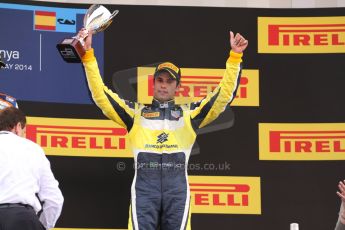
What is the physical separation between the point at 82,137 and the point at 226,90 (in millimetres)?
1077

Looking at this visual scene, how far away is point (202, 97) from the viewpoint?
6.18m

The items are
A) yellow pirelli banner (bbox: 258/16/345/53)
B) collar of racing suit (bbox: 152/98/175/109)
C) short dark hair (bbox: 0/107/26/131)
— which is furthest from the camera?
yellow pirelli banner (bbox: 258/16/345/53)

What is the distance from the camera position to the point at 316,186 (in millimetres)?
6086

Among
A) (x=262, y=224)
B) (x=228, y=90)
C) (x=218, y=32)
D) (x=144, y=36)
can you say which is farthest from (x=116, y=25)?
(x=262, y=224)

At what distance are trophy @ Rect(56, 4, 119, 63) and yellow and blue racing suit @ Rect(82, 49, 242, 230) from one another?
87 mm

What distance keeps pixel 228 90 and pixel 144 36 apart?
952 mm

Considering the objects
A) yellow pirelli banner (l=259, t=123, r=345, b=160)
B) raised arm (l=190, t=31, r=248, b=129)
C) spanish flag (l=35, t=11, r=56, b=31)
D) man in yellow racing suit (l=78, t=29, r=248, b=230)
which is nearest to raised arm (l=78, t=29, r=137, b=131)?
man in yellow racing suit (l=78, t=29, r=248, b=230)

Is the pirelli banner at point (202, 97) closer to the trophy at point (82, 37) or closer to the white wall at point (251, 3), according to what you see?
the white wall at point (251, 3)

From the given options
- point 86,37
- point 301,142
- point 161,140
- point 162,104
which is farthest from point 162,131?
point 301,142

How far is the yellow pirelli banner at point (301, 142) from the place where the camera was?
6129mm

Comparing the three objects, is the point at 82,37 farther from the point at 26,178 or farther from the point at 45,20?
the point at 26,178

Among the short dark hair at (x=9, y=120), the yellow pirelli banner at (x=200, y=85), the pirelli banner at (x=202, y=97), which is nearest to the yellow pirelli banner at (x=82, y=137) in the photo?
the pirelli banner at (x=202, y=97)

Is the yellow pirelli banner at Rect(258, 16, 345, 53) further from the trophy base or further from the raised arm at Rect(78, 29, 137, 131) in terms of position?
the trophy base

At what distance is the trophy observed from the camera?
5.25 metres
